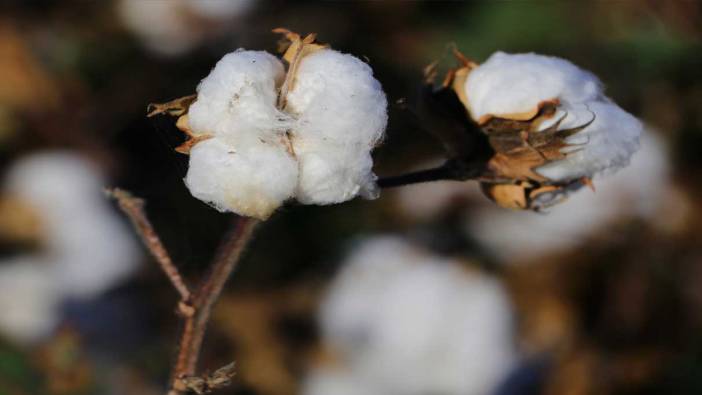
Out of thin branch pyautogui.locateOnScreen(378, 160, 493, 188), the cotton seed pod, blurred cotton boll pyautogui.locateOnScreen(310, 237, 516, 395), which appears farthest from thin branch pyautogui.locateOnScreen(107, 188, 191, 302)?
blurred cotton boll pyautogui.locateOnScreen(310, 237, 516, 395)

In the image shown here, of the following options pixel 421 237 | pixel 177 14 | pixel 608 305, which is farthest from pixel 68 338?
pixel 177 14

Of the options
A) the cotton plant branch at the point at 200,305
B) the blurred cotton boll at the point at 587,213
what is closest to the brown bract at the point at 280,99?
the cotton plant branch at the point at 200,305

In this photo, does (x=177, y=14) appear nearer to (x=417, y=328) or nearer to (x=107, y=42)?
(x=107, y=42)

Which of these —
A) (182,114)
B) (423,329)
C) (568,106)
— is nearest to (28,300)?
(423,329)

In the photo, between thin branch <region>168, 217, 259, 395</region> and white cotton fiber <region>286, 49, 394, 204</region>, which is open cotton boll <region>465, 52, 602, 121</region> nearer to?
white cotton fiber <region>286, 49, 394, 204</region>

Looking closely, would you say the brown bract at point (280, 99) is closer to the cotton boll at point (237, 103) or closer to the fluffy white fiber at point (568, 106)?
the cotton boll at point (237, 103)
